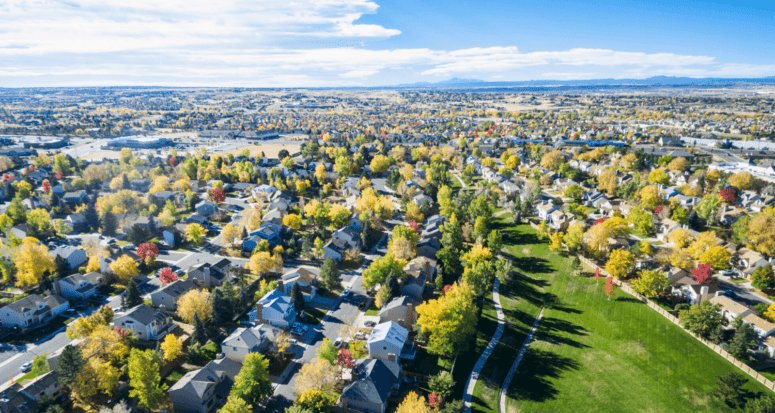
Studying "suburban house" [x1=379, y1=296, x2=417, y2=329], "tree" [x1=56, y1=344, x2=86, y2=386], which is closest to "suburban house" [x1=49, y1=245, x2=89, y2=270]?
"tree" [x1=56, y1=344, x2=86, y2=386]

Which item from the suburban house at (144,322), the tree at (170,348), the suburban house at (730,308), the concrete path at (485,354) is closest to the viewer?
the concrete path at (485,354)

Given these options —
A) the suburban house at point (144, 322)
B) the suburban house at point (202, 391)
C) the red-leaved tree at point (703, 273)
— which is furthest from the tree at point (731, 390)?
the suburban house at point (144, 322)

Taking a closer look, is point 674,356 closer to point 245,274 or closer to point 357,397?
point 357,397

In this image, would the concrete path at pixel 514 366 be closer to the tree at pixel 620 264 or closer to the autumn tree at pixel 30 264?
the tree at pixel 620 264

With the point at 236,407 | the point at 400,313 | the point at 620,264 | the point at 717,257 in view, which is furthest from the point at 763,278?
the point at 236,407

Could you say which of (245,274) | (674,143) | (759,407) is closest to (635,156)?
(674,143)

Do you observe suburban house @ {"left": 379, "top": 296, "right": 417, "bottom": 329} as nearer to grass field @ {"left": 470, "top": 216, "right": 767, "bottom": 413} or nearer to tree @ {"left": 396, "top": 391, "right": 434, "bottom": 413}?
grass field @ {"left": 470, "top": 216, "right": 767, "bottom": 413}
